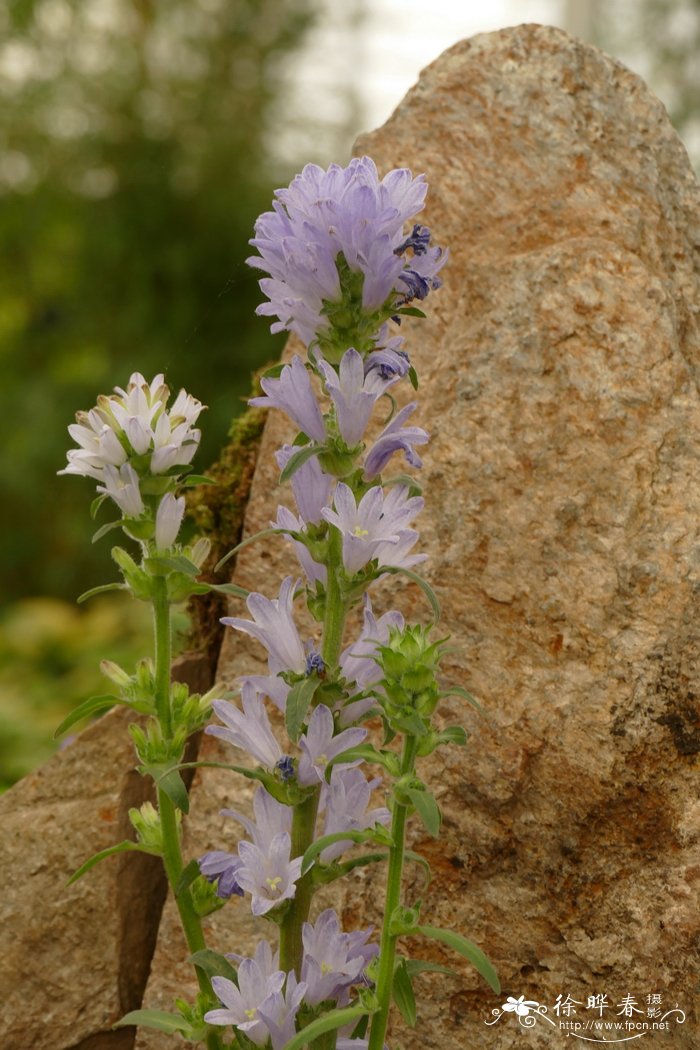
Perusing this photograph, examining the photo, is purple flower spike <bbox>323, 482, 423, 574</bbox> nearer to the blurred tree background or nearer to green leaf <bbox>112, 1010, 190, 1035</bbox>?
green leaf <bbox>112, 1010, 190, 1035</bbox>

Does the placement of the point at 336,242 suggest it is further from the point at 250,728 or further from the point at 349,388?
the point at 250,728

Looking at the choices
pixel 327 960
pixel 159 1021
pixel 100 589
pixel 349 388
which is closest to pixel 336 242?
pixel 349 388

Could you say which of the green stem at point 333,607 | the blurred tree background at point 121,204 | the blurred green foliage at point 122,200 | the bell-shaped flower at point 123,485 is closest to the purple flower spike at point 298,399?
the green stem at point 333,607

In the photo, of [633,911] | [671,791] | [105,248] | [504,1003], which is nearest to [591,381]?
[671,791]

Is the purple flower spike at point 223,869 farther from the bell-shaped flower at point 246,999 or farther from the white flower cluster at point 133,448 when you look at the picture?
the white flower cluster at point 133,448

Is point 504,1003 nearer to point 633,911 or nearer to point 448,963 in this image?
point 448,963

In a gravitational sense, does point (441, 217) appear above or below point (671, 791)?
above
